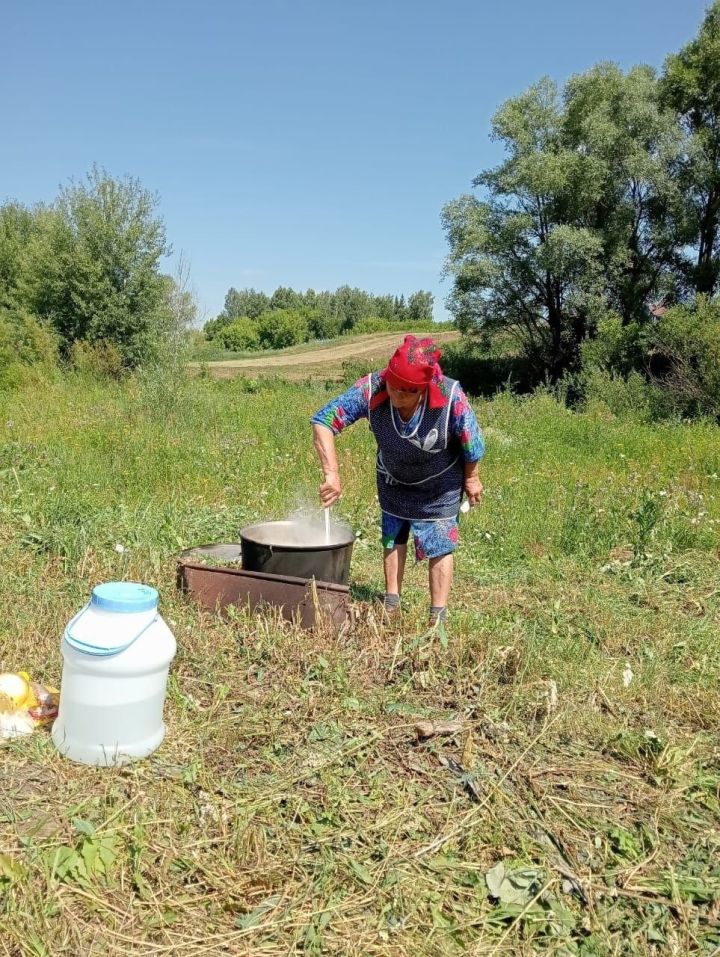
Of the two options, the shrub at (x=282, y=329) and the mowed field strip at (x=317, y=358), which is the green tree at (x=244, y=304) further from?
the mowed field strip at (x=317, y=358)

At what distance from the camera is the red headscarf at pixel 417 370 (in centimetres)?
329

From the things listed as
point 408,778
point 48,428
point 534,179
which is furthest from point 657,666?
point 534,179

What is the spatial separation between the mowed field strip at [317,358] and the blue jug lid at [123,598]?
26141 millimetres

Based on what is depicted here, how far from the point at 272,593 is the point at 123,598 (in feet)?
3.78

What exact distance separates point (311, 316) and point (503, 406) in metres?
76.7

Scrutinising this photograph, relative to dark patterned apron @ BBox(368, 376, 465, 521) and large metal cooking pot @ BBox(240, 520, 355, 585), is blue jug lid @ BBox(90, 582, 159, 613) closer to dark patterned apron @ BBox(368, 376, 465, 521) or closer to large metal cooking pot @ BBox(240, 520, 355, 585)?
large metal cooking pot @ BBox(240, 520, 355, 585)

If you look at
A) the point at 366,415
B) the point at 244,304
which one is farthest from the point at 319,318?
the point at 366,415

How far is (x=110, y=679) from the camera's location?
2.63 m

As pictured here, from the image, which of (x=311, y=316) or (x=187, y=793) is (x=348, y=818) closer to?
(x=187, y=793)

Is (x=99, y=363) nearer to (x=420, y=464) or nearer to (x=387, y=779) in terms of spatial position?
(x=420, y=464)

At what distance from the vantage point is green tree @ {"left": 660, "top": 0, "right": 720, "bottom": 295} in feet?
74.6

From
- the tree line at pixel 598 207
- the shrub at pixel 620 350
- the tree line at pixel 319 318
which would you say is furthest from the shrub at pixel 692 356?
the tree line at pixel 319 318

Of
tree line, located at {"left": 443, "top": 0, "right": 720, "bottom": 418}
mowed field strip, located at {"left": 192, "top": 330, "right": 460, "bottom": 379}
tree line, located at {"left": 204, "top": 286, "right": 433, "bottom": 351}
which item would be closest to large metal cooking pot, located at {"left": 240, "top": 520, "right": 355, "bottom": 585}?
tree line, located at {"left": 443, "top": 0, "right": 720, "bottom": 418}

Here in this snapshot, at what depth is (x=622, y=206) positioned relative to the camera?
23.5 meters
